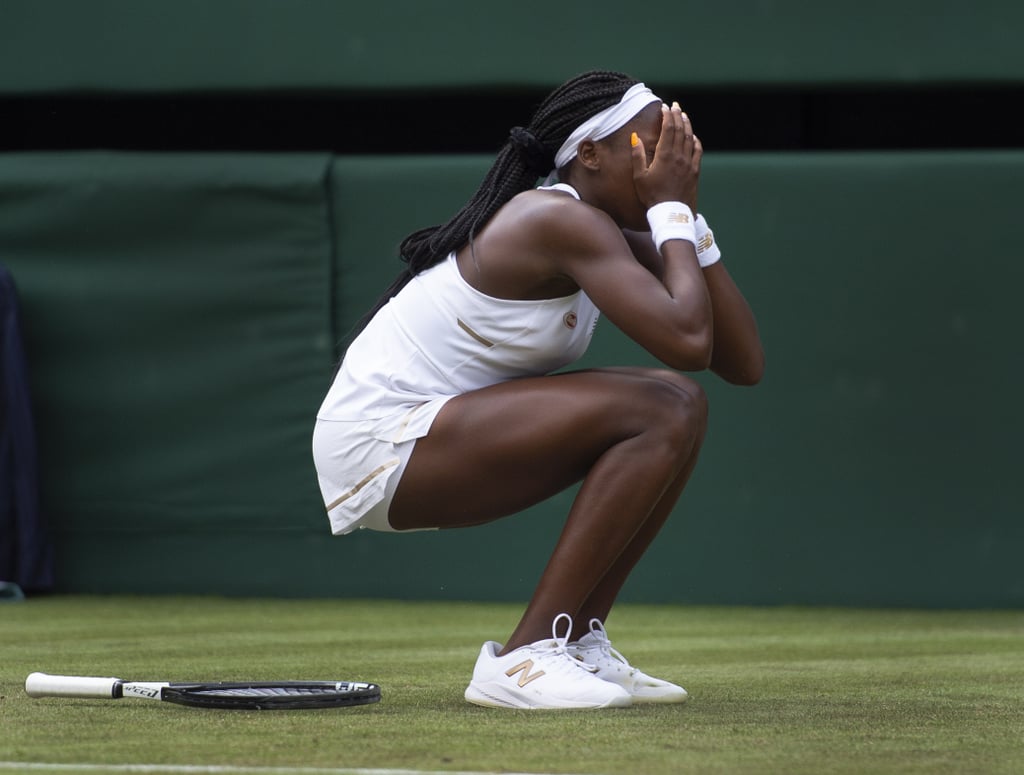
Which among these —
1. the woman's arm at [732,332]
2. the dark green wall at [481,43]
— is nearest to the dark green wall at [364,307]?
the dark green wall at [481,43]

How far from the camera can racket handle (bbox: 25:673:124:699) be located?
9.02ft

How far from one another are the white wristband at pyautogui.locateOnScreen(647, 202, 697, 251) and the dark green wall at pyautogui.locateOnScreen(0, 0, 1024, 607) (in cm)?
235

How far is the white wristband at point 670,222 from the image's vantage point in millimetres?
2871

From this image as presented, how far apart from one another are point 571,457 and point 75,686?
0.95 m

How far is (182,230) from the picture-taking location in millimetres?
5391

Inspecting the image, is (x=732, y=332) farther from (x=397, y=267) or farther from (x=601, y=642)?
(x=397, y=267)

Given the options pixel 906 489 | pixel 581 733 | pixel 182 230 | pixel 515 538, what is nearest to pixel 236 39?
pixel 182 230

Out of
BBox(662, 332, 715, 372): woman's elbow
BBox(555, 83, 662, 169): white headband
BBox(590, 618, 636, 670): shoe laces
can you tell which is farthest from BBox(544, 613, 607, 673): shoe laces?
BBox(555, 83, 662, 169): white headband

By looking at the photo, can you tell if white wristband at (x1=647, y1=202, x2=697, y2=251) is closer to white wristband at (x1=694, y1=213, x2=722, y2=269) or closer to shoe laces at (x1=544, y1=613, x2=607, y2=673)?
white wristband at (x1=694, y1=213, x2=722, y2=269)

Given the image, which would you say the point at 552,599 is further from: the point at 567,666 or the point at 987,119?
the point at 987,119

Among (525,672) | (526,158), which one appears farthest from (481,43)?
(525,672)

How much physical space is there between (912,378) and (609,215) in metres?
2.41

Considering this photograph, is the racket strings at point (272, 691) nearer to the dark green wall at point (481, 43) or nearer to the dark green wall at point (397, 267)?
the dark green wall at point (397, 267)

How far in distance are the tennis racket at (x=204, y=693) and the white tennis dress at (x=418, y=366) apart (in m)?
0.36
